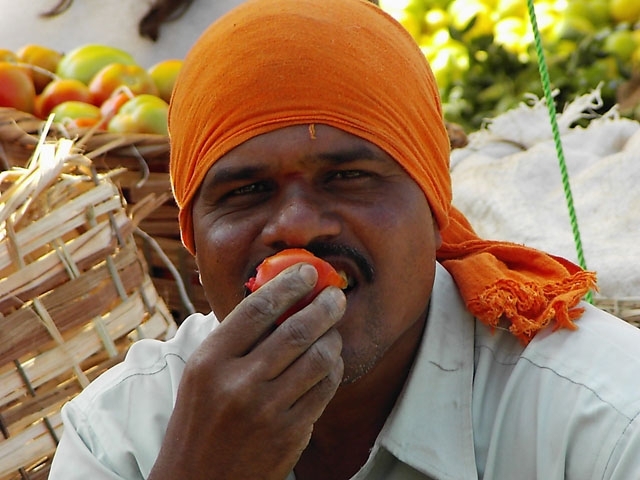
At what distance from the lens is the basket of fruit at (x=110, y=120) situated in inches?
126

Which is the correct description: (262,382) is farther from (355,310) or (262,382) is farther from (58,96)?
(58,96)

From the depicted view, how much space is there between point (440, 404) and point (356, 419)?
7.8 inches

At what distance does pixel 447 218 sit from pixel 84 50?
120 inches

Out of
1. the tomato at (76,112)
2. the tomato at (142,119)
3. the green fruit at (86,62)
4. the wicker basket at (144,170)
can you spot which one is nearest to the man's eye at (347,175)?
the wicker basket at (144,170)

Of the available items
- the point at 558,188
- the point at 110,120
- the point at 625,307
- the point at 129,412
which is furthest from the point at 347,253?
the point at 110,120

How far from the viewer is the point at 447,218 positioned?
73.9 inches

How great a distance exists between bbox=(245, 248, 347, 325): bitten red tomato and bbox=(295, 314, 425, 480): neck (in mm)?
313

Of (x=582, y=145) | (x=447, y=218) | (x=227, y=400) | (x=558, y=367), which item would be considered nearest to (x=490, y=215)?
(x=582, y=145)

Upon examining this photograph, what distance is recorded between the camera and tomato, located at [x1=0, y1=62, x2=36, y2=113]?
3.97 meters

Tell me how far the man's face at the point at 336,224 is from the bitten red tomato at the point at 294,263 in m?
0.05

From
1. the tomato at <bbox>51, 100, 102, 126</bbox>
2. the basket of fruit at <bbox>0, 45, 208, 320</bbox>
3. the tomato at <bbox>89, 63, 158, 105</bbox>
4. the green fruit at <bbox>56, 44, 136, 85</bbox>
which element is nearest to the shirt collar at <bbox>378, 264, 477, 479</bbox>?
the basket of fruit at <bbox>0, 45, 208, 320</bbox>

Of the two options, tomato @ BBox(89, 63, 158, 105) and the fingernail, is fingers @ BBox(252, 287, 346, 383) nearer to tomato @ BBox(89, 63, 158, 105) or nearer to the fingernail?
the fingernail

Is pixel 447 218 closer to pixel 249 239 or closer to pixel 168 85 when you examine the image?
pixel 249 239

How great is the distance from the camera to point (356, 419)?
189 cm
